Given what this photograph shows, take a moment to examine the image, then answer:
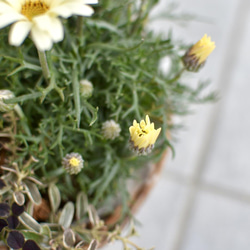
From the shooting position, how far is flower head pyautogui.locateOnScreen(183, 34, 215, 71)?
1.32 ft

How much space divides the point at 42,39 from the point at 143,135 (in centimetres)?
14

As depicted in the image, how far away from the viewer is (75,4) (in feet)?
0.94

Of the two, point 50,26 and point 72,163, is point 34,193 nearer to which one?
point 72,163

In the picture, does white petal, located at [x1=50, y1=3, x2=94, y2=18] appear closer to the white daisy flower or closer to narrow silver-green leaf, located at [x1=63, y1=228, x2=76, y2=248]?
the white daisy flower

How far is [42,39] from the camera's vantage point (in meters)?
0.27

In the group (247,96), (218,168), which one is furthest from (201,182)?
(247,96)

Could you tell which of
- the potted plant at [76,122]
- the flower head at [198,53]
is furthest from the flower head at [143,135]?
the flower head at [198,53]

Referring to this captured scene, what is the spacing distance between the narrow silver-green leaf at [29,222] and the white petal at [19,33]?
244mm

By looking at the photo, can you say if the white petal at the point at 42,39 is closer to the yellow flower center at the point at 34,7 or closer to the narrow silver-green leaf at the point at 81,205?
the yellow flower center at the point at 34,7

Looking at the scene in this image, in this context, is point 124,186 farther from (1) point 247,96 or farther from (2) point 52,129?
(1) point 247,96

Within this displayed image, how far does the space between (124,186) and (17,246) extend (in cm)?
19

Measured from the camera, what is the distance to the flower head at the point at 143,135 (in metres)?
0.35

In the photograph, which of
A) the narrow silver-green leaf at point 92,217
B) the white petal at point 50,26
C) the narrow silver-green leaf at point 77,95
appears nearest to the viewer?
the white petal at point 50,26

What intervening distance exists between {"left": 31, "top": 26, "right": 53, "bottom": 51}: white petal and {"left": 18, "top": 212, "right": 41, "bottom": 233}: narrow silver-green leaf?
0.82 ft
